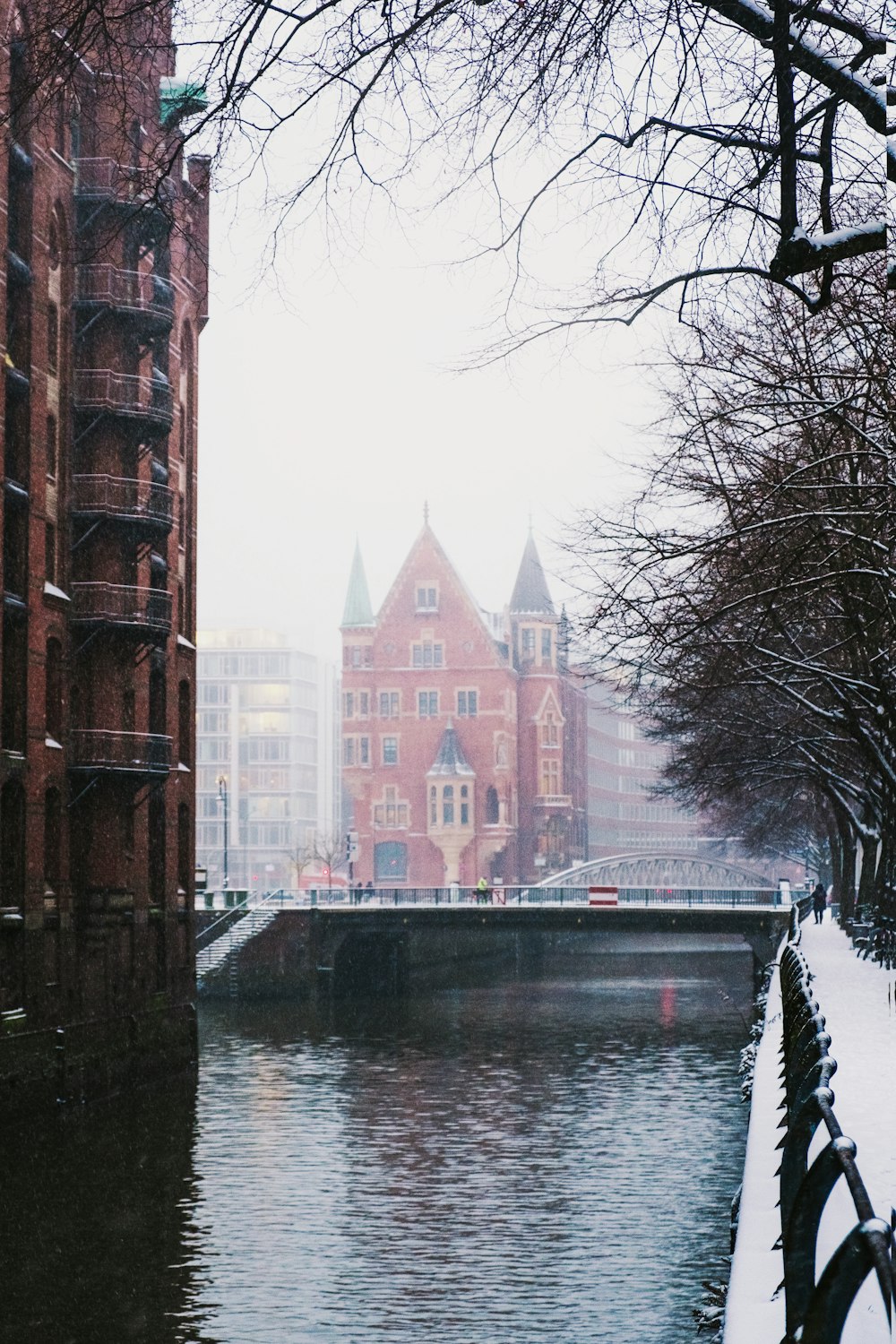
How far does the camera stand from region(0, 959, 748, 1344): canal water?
824 inches

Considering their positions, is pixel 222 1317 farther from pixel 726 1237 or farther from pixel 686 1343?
pixel 726 1237

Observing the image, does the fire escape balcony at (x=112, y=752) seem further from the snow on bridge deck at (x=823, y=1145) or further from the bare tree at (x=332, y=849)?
Result: the bare tree at (x=332, y=849)

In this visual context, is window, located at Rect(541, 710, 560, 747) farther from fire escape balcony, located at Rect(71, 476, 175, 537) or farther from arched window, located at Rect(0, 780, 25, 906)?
arched window, located at Rect(0, 780, 25, 906)

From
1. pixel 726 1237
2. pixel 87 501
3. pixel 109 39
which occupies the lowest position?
pixel 726 1237

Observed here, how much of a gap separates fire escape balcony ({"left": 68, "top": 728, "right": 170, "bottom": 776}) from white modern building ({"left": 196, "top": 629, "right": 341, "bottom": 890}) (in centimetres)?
11890

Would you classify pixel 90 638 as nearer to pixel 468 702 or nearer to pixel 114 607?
pixel 114 607

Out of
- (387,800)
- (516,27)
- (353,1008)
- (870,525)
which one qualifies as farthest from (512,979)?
(516,27)

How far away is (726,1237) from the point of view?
25.2 metres

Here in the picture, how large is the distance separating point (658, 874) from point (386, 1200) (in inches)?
4423

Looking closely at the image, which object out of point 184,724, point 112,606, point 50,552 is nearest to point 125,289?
point 50,552

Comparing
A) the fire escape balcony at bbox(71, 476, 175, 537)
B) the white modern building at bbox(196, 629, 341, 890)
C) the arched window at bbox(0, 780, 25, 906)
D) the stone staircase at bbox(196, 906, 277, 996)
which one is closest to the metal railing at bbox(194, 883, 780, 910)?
the stone staircase at bbox(196, 906, 277, 996)

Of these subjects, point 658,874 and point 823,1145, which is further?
point 658,874

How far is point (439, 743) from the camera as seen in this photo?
118 metres

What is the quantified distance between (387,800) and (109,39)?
4402 inches
